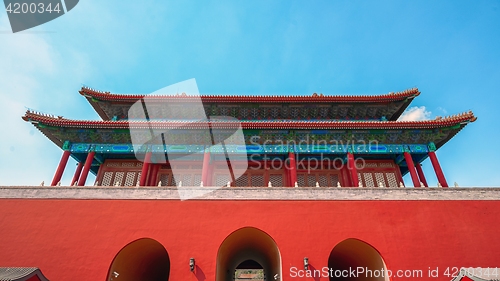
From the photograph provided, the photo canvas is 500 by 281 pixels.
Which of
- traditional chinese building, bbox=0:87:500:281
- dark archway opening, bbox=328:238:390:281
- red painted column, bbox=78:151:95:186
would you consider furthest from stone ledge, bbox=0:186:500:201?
Result: red painted column, bbox=78:151:95:186

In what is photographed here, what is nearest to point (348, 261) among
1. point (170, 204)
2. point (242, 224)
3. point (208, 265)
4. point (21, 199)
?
point (242, 224)

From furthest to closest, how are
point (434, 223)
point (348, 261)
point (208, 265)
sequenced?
point (348, 261) < point (434, 223) < point (208, 265)

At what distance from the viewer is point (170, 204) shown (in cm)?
886

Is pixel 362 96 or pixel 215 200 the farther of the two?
pixel 362 96

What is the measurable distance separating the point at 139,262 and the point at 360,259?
289 inches

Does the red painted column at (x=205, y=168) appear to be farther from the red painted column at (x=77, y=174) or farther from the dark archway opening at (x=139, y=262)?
the red painted column at (x=77, y=174)

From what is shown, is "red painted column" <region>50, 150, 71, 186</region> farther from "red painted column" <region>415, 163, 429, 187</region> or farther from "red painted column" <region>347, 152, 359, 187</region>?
"red painted column" <region>415, 163, 429, 187</region>

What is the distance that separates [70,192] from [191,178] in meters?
4.69

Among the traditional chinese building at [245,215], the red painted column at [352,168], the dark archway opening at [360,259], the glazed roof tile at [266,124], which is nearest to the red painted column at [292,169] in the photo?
the traditional chinese building at [245,215]

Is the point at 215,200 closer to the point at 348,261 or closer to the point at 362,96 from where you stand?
the point at 348,261

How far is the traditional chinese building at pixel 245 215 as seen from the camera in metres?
8.05

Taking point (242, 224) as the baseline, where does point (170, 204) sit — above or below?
above

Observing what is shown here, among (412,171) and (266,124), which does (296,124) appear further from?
(412,171)

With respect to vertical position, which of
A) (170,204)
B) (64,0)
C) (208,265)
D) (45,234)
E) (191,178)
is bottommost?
(208,265)
